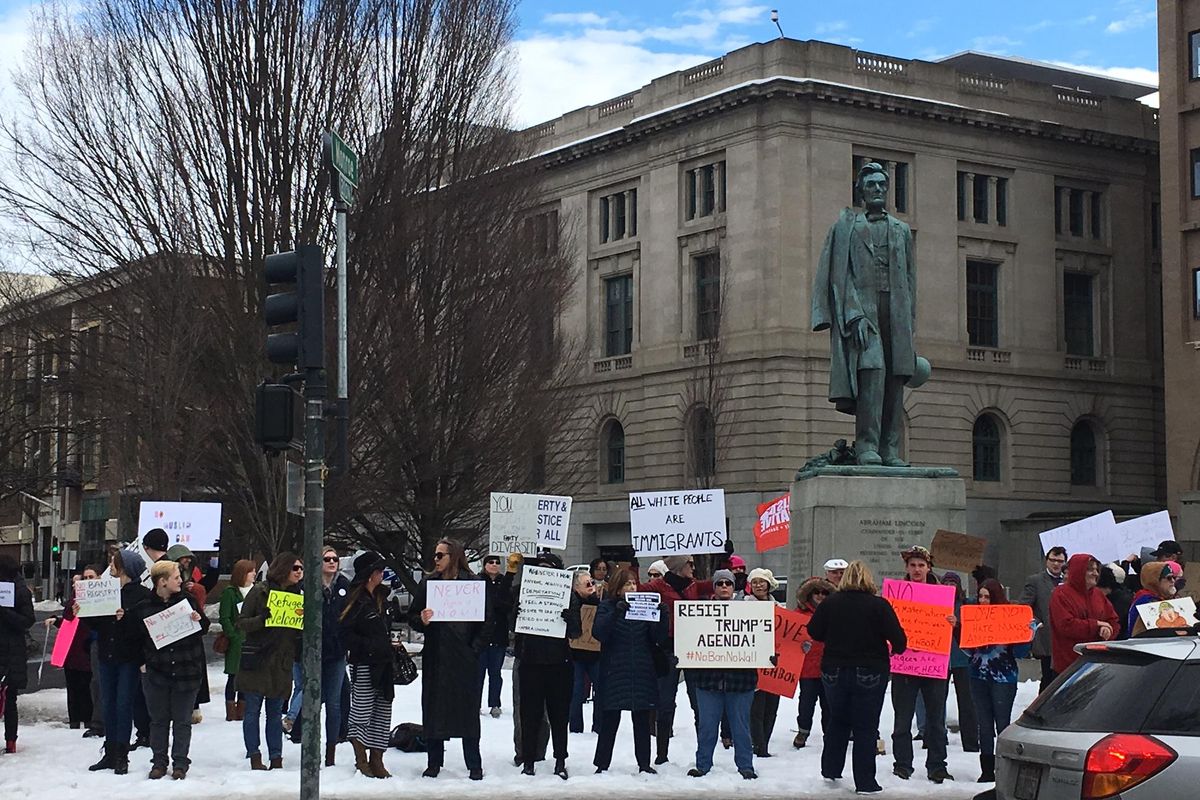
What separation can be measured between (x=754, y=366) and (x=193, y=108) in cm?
2608

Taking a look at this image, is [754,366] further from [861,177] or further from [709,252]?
[861,177]

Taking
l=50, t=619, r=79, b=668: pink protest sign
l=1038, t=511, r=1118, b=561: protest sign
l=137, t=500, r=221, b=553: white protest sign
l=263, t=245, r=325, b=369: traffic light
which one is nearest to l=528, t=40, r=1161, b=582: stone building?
l=137, t=500, r=221, b=553: white protest sign

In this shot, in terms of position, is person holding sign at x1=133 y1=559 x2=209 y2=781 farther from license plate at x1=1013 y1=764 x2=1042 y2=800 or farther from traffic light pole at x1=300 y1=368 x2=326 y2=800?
license plate at x1=1013 y1=764 x2=1042 y2=800

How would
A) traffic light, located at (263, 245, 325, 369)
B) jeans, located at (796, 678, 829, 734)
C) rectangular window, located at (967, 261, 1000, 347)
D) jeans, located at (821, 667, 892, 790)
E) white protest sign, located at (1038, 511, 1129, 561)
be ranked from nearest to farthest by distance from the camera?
traffic light, located at (263, 245, 325, 369)
jeans, located at (821, 667, 892, 790)
jeans, located at (796, 678, 829, 734)
white protest sign, located at (1038, 511, 1129, 561)
rectangular window, located at (967, 261, 1000, 347)

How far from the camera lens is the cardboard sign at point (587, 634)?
17062 millimetres

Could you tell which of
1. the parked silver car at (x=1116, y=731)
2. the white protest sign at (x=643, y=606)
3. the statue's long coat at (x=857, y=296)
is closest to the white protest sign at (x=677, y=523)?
the statue's long coat at (x=857, y=296)

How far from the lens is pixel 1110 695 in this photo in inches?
334

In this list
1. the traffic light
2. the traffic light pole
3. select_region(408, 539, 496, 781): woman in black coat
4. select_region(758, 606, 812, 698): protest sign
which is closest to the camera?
the traffic light pole

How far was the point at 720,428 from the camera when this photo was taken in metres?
57.8

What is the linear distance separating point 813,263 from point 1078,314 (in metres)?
12.5

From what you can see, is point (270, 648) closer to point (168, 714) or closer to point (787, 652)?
point (168, 714)

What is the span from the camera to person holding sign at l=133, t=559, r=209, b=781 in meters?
15.5

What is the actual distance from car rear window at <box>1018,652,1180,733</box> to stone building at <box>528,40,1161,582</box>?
148 ft

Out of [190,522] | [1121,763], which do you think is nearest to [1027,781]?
[1121,763]
